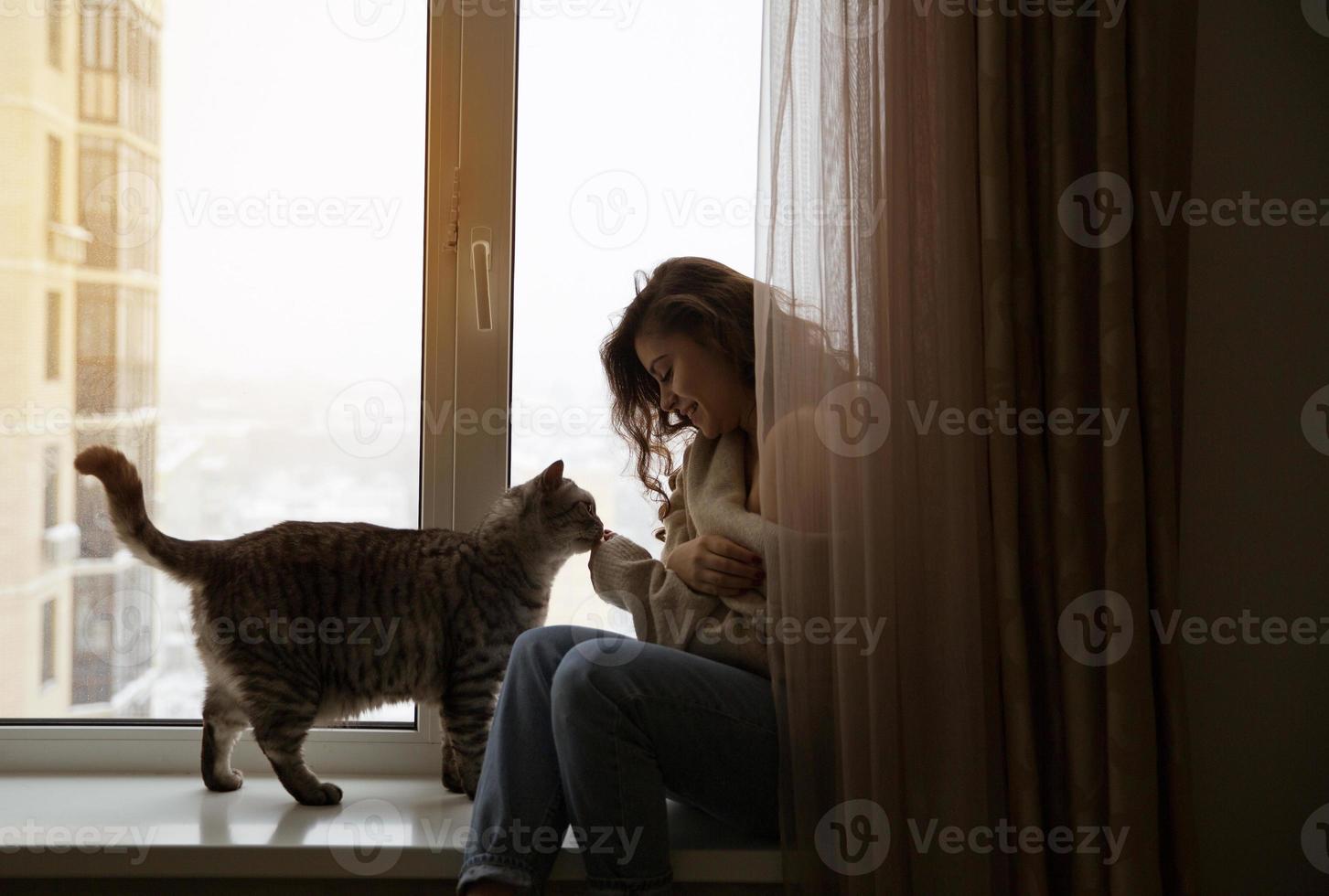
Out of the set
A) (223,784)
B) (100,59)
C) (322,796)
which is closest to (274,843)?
(322,796)

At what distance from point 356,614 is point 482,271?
2.01 ft

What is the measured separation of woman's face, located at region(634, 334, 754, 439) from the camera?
1.50 meters

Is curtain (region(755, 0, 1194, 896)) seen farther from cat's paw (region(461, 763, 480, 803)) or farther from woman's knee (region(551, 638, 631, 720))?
cat's paw (region(461, 763, 480, 803))

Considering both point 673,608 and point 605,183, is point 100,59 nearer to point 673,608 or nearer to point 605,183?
point 605,183

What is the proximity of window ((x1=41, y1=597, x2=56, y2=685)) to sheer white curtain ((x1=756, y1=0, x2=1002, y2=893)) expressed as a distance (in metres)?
1.26

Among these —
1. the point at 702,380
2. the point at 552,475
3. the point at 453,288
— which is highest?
the point at 453,288

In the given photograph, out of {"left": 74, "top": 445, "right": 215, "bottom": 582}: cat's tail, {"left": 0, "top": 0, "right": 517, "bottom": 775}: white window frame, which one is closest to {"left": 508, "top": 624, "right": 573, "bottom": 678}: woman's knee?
{"left": 0, "top": 0, "right": 517, "bottom": 775}: white window frame

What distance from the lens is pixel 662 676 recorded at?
1.28 meters

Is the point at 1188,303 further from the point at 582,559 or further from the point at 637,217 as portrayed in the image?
the point at 582,559

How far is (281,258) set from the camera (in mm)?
1681

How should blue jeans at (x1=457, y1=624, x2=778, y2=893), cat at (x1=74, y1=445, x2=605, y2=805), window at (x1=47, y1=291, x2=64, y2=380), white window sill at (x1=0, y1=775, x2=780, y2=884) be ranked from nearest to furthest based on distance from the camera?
1. blue jeans at (x1=457, y1=624, x2=778, y2=893)
2. white window sill at (x1=0, y1=775, x2=780, y2=884)
3. cat at (x1=74, y1=445, x2=605, y2=805)
4. window at (x1=47, y1=291, x2=64, y2=380)

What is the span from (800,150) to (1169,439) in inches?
Result: 25.1

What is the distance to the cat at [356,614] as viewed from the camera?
4.83 ft

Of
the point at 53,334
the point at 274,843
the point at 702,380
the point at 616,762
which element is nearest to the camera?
the point at 616,762
